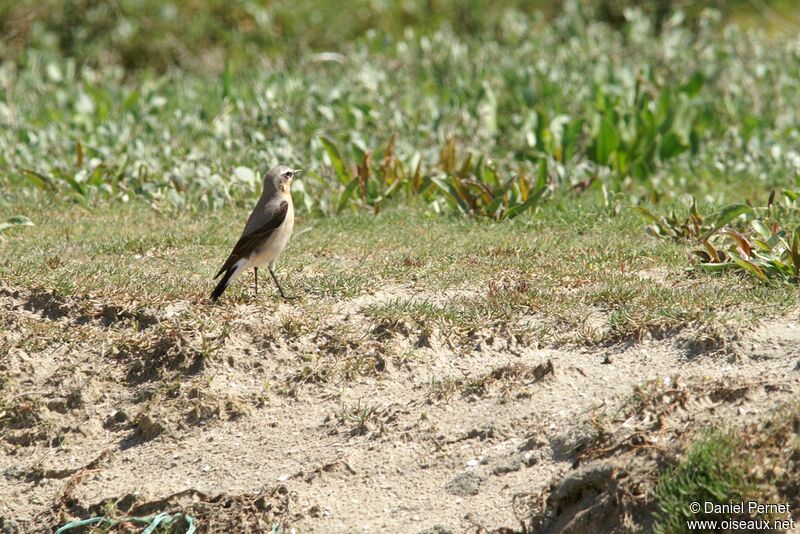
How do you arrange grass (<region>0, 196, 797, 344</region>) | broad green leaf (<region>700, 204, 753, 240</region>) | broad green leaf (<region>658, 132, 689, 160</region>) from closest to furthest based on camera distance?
grass (<region>0, 196, 797, 344</region>), broad green leaf (<region>700, 204, 753, 240</region>), broad green leaf (<region>658, 132, 689, 160</region>)

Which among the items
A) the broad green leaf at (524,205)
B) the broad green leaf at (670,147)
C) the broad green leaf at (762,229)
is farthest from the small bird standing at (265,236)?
the broad green leaf at (670,147)

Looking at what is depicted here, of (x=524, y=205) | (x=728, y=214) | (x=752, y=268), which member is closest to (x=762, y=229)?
(x=728, y=214)

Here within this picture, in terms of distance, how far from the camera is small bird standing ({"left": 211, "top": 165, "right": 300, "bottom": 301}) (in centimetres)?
631

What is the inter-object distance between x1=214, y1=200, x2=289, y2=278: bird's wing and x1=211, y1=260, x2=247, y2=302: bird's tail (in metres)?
0.02

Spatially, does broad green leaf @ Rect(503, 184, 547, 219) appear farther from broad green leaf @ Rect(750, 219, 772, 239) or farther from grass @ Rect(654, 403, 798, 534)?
grass @ Rect(654, 403, 798, 534)

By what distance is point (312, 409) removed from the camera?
18.8 feet

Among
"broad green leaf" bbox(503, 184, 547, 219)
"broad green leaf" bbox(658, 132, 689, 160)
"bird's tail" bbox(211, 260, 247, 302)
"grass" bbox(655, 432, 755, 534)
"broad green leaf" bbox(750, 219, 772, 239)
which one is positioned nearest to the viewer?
"grass" bbox(655, 432, 755, 534)

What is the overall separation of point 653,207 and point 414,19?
22.0 ft

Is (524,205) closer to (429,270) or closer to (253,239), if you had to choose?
(429,270)

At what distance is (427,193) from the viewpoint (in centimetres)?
899

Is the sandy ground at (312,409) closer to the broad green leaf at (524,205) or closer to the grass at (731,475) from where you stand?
the grass at (731,475)

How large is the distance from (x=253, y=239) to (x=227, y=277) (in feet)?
0.86

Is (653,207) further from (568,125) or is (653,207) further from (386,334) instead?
(386,334)

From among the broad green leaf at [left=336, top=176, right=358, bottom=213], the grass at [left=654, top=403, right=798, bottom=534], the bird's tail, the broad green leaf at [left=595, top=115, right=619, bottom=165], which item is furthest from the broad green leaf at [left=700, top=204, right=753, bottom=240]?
the bird's tail
